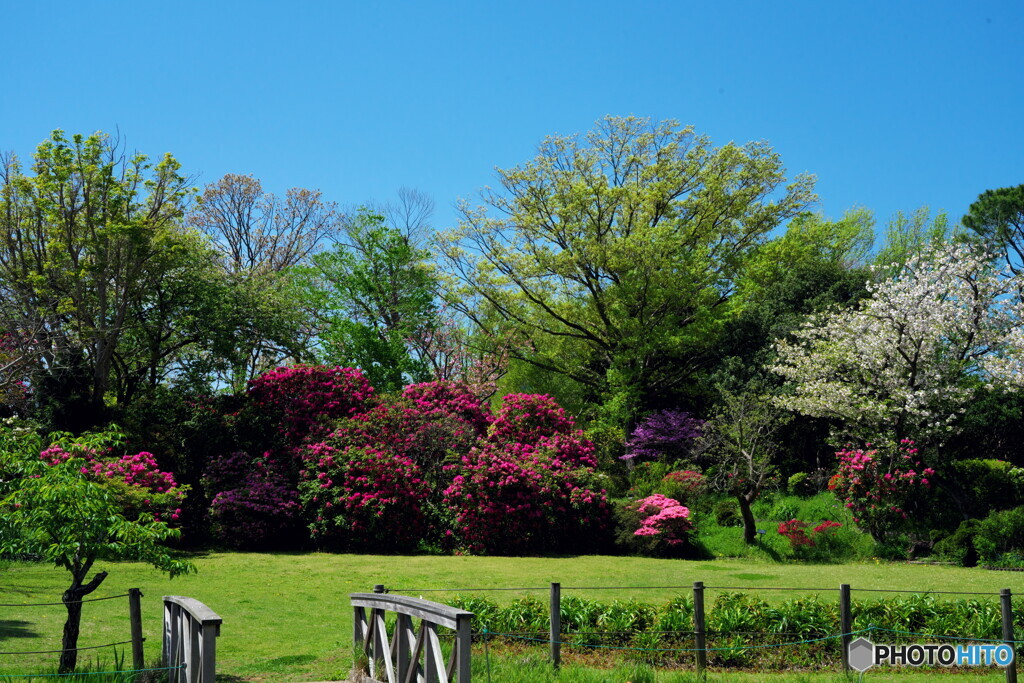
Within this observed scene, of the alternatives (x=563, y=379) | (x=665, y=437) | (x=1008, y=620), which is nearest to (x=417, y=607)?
(x=1008, y=620)

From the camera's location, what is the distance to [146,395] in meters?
24.7

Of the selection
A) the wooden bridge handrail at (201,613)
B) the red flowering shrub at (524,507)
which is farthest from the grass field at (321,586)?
the wooden bridge handrail at (201,613)

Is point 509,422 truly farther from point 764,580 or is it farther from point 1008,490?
point 1008,490

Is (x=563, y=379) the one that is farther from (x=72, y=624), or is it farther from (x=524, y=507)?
(x=72, y=624)

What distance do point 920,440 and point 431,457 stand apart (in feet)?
39.5

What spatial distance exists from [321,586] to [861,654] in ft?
29.8

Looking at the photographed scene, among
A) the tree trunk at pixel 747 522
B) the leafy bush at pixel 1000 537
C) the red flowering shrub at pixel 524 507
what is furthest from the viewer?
the red flowering shrub at pixel 524 507

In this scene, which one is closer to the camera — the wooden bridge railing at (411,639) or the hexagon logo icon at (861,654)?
the wooden bridge railing at (411,639)

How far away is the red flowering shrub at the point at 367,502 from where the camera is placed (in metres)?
19.6

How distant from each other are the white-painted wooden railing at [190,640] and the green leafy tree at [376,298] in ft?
75.7

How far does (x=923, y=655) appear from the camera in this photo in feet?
30.4

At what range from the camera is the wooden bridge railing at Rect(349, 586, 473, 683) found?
20.4ft

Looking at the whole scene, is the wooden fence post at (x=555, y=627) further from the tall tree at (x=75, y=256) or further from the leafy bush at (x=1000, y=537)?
the tall tree at (x=75, y=256)

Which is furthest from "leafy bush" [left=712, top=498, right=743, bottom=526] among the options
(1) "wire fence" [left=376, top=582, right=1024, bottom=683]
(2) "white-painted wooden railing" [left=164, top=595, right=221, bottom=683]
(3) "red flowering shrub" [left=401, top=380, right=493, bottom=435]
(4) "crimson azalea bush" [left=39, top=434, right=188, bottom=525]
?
(2) "white-painted wooden railing" [left=164, top=595, right=221, bottom=683]
